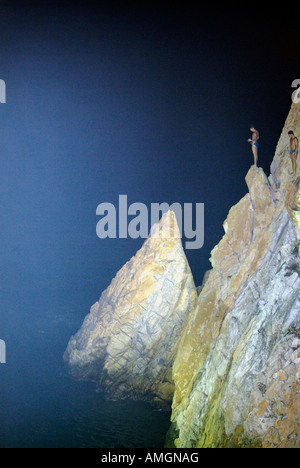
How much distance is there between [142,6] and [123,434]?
29412 millimetres

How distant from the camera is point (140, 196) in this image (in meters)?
40.2

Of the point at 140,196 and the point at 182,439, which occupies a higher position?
the point at 140,196

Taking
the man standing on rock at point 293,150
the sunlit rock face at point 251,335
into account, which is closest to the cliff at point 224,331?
the sunlit rock face at point 251,335

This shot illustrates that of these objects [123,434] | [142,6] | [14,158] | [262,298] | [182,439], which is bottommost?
[123,434]

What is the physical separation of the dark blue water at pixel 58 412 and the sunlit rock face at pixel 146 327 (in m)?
1.32

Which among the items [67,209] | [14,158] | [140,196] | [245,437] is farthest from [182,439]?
[14,158]

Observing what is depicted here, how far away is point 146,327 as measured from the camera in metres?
22.6

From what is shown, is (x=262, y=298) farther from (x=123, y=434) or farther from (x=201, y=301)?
(x=123, y=434)

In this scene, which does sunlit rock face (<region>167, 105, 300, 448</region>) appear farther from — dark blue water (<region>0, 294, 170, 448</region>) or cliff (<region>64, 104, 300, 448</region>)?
dark blue water (<region>0, 294, 170, 448</region>)

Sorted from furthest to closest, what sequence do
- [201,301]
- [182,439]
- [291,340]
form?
[201,301], [182,439], [291,340]

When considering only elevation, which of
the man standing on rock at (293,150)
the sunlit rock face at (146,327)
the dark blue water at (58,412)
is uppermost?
the man standing on rock at (293,150)

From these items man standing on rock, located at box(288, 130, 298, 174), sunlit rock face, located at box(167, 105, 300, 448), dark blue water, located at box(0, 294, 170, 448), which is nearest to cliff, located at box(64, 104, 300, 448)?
sunlit rock face, located at box(167, 105, 300, 448)

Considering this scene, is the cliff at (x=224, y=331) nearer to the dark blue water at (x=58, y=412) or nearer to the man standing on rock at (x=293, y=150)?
the man standing on rock at (x=293, y=150)

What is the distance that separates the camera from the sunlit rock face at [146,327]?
2214 centimetres
